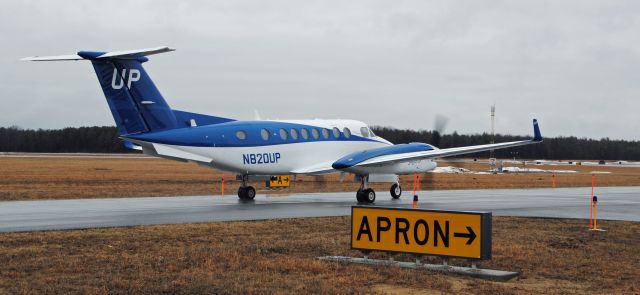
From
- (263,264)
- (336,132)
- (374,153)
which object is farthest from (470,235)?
(336,132)

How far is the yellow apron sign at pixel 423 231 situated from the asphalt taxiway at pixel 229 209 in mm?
9109

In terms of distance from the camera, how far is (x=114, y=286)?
12.3 metres

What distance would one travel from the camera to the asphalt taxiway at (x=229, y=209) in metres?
23.0

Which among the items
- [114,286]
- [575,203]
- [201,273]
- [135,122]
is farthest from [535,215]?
[114,286]

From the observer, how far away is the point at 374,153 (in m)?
33.6

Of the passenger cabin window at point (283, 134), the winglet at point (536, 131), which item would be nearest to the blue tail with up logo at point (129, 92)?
the passenger cabin window at point (283, 134)

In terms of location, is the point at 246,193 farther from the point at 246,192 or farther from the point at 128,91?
the point at 128,91

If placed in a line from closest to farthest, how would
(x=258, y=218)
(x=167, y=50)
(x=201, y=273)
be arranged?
(x=201, y=273), (x=258, y=218), (x=167, y=50)

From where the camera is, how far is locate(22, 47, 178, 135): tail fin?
28562 mm

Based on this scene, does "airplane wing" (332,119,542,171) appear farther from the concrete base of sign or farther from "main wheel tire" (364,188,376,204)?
the concrete base of sign

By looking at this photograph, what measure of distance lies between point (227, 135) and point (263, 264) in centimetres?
1645

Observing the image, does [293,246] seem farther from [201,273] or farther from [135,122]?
[135,122]

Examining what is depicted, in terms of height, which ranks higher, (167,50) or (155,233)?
(167,50)

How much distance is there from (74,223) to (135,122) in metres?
7.69
